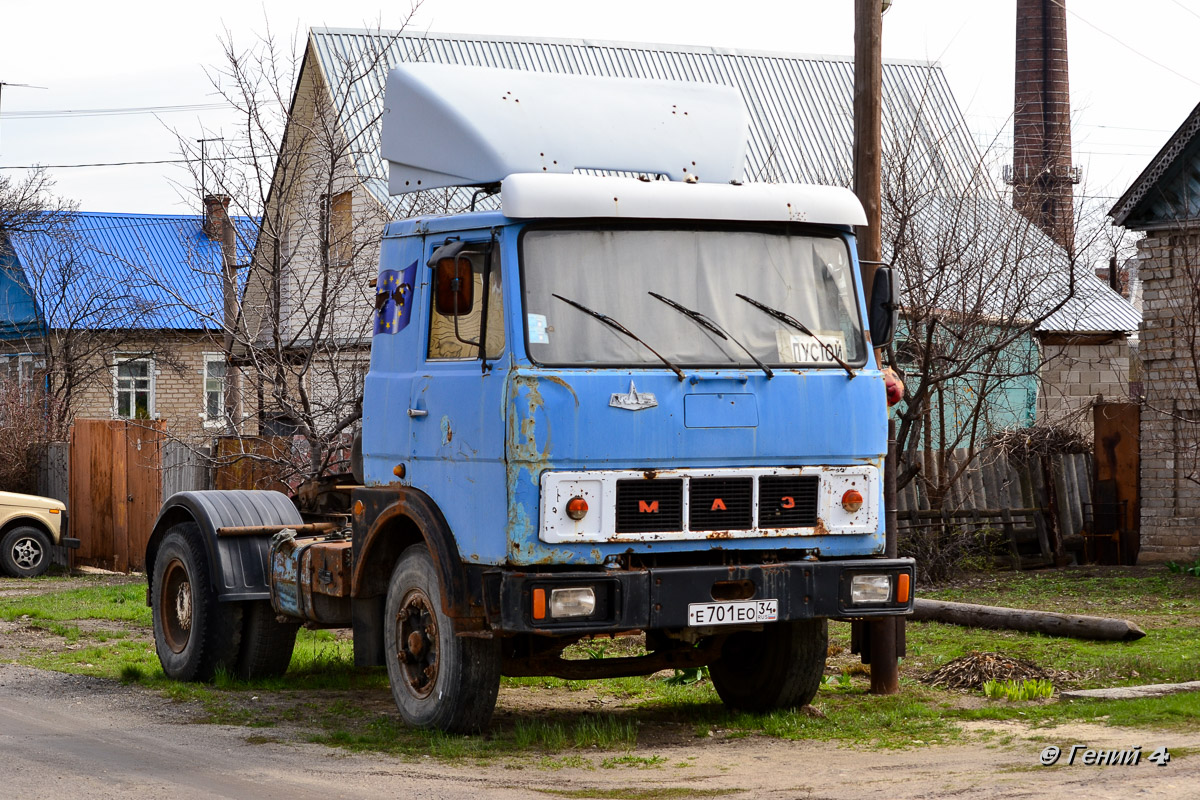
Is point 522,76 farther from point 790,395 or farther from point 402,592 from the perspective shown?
point 402,592

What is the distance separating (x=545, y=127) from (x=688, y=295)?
4.12ft

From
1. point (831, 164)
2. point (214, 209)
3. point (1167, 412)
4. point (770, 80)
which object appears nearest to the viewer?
point (214, 209)

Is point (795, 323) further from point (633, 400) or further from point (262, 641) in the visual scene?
point (262, 641)

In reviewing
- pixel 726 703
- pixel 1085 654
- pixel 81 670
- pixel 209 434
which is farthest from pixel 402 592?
pixel 209 434

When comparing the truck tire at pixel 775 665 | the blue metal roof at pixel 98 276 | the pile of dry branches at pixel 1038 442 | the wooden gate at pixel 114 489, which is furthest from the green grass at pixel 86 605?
the blue metal roof at pixel 98 276

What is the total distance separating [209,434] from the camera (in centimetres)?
1980

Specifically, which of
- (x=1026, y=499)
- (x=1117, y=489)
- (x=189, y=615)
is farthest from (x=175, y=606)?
(x=1117, y=489)

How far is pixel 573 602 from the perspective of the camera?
22.7 ft

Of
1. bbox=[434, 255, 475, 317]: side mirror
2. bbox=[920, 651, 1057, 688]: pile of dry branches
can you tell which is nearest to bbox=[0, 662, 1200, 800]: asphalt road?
bbox=[920, 651, 1057, 688]: pile of dry branches

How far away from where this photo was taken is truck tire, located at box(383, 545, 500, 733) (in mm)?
7496

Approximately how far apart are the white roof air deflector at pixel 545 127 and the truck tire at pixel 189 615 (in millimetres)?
3255

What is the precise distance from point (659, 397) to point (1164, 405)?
12575 mm

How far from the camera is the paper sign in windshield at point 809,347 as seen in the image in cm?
742

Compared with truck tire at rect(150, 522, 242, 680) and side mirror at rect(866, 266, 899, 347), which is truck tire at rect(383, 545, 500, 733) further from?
side mirror at rect(866, 266, 899, 347)
